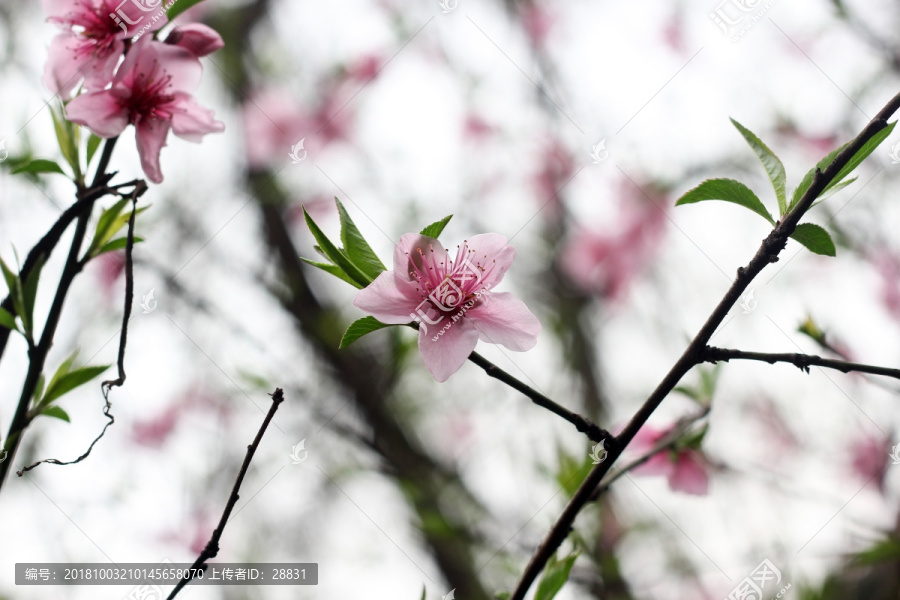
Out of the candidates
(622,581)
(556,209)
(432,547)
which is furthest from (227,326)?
(556,209)

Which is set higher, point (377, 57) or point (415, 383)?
point (377, 57)

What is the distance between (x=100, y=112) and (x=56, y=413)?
332 millimetres

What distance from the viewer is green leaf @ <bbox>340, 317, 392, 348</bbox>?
58cm

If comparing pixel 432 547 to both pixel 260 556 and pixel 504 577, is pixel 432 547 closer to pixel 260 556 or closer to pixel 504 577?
pixel 504 577

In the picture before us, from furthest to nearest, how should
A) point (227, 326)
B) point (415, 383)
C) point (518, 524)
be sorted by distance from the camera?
1. point (415, 383)
2. point (518, 524)
3. point (227, 326)

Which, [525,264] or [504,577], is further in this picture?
[525,264]

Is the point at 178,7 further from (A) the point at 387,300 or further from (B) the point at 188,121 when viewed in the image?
(A) the point at 387,300

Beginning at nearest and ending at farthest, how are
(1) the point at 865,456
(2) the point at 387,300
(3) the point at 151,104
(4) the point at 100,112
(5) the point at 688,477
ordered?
(2) the point at 387,300 → (4) the point at 100,112 → (3) the point at 151,104 → (5) the point at 688,477 → (1) the point at 865,456

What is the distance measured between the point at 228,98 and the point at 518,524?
2.36m

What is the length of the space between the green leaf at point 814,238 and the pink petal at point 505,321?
257 millimetres

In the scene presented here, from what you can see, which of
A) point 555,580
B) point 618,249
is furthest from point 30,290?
point 618,249

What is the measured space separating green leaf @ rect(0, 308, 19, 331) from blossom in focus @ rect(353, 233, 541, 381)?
31 cm

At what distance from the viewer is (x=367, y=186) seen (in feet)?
9.23

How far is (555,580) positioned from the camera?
682 mm
